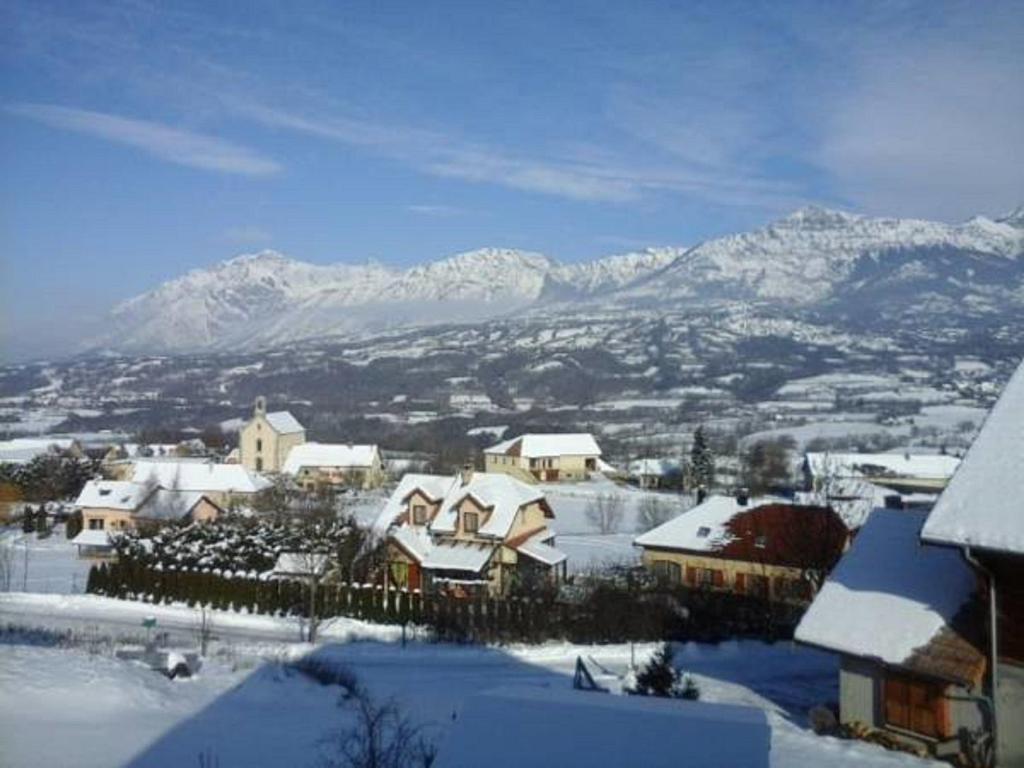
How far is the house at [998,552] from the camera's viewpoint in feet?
40.7

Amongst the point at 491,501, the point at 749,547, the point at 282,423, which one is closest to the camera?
the point at 749,547

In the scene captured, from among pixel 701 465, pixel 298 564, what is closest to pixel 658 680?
pixel 298 564

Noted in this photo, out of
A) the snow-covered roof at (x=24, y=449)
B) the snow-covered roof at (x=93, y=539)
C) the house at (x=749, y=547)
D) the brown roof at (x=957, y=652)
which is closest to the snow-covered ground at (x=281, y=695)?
the brown roof at (x=957, y=652)

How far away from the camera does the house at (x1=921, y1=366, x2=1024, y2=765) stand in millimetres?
12398

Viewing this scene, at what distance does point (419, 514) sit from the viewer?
37.6 m

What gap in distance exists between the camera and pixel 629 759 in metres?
8.80

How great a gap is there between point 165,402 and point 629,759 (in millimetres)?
178868

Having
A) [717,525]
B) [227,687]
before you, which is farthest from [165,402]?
[227,687]

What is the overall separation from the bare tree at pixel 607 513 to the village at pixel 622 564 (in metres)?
0.27

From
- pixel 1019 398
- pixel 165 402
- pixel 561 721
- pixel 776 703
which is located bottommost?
pixel 776 703

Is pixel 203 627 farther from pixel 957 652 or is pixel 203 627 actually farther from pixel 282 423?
pixel 282 423

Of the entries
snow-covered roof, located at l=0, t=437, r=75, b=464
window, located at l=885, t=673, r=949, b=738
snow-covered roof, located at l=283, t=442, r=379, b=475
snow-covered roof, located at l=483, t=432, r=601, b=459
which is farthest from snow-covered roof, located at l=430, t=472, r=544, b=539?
snow-covered roof, located at l=483, t=432, r=601, b=459

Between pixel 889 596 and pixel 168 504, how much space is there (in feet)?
135

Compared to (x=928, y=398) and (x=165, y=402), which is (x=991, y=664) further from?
(x=165, y=402)
